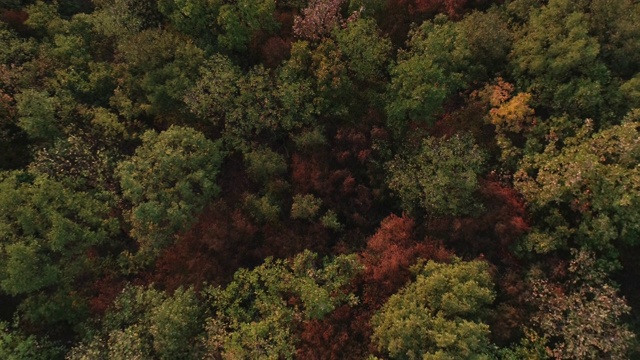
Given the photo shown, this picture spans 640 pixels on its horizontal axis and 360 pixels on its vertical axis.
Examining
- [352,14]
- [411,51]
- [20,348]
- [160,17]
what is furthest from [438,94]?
[20,348]

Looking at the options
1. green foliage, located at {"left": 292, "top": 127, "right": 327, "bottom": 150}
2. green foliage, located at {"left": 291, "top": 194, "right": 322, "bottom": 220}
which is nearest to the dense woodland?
green foliage, located at {"left": 291, "top": 194, "right": 322, "bottom": 220}

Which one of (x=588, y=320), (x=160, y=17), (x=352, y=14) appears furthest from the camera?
(x=160, y=17)

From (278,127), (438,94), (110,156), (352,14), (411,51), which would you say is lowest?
(110,156)

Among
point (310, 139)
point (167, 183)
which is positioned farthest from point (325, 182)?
point (167, 183)

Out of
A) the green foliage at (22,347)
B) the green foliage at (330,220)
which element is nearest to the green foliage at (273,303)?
the green foliage at (330,220)

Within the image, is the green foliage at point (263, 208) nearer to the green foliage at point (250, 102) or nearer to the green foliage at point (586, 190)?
the green foliage at point (250, 102)

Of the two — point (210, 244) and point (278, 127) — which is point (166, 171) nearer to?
point (210, 244)

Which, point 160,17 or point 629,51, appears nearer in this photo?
point 629,51
